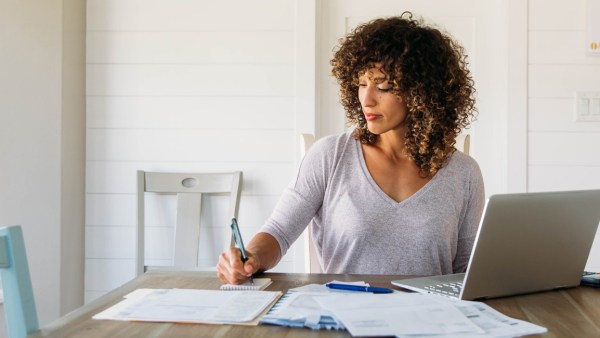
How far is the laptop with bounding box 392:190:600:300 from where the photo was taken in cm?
111

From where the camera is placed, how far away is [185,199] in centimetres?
266

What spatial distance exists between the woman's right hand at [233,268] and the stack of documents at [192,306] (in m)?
0.09

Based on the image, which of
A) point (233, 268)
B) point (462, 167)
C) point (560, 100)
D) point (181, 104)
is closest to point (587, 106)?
point (560, 100)

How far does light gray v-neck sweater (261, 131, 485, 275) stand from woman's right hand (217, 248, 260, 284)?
259 millimetres

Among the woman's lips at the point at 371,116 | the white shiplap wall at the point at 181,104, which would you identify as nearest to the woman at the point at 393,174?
the woman's lips at the point at 371,116

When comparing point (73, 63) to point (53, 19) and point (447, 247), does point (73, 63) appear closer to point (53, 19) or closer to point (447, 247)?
point (53, 19)

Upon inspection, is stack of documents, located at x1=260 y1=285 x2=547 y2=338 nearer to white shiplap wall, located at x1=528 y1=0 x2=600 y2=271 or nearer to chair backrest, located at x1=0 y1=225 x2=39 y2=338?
chair backrest, located at x1=0 y1=225 x2=39 y2=338

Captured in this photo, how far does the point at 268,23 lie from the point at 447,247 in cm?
138

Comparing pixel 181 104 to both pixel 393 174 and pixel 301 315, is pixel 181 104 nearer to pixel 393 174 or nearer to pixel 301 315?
pixel 393 174

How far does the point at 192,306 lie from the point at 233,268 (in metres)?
0.22

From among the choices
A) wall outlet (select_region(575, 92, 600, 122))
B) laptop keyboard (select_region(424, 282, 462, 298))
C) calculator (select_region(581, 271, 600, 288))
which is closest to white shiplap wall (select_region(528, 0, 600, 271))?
wall outlet (select_region(575, 92, 600, 122))

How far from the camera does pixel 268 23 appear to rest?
8.84 ft

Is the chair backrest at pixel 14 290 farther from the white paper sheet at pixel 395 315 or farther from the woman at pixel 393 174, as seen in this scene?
the woman at pixel 393 174

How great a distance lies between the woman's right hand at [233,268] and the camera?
130cm
